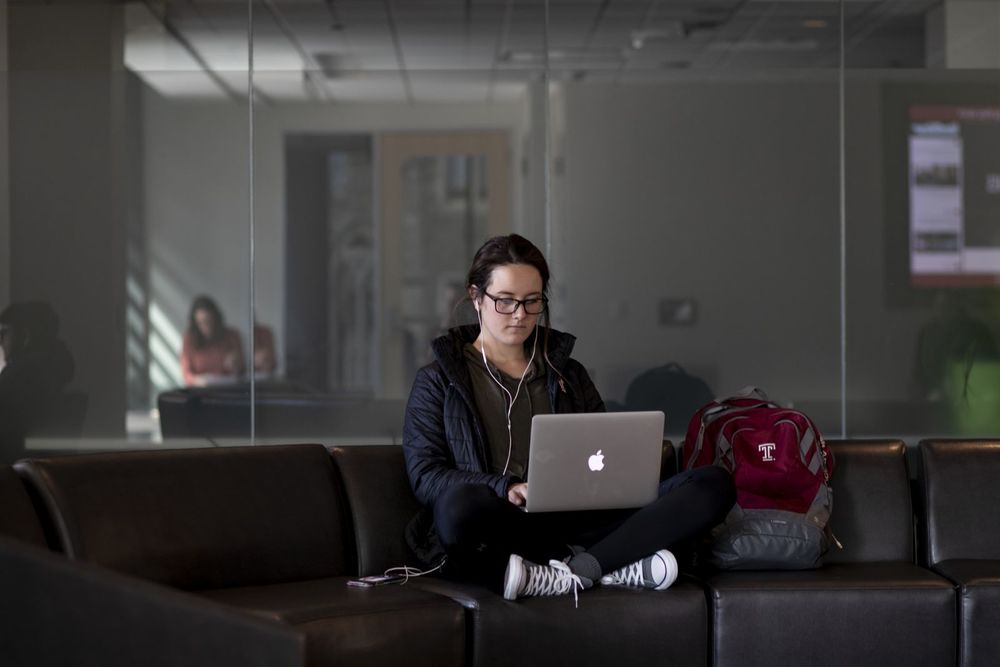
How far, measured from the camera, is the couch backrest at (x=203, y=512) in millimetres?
3250

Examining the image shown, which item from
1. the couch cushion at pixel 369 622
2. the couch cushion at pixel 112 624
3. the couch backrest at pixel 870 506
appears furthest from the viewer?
the couch backrest at pixel 870 506

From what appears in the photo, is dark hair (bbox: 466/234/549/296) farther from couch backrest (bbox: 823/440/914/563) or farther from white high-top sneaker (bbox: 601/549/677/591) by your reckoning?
couch backrest (bbox: 823/440/914/563)

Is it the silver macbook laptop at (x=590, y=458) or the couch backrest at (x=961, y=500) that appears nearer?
the silver macbook laptop at (x=590, y=458)

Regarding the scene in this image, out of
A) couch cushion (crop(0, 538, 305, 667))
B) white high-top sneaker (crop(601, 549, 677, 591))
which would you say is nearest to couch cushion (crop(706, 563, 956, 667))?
white high-top sneaker (crop(601, 549, 677, 591))

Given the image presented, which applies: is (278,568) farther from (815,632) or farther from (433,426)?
(815,632)

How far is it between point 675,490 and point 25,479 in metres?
1.66

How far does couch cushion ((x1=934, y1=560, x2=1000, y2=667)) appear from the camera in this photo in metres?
3.46

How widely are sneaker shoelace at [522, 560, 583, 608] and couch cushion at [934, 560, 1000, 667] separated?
1038mm

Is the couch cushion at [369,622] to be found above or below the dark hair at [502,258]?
below

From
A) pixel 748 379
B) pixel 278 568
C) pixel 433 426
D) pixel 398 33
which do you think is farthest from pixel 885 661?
pixel 398 33

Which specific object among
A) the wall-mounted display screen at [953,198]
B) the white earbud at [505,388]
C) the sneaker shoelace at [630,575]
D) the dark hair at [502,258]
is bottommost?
the sneaker shoelace at [630,575]

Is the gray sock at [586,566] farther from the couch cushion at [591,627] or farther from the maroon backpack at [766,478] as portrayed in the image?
the maroon backpack at [766,478]

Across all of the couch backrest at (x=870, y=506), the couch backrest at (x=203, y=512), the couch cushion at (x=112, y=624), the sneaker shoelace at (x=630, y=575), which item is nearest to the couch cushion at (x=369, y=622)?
the couch backrest at (x=203, y=512)

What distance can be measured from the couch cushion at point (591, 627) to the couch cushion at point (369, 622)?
0.08 m
